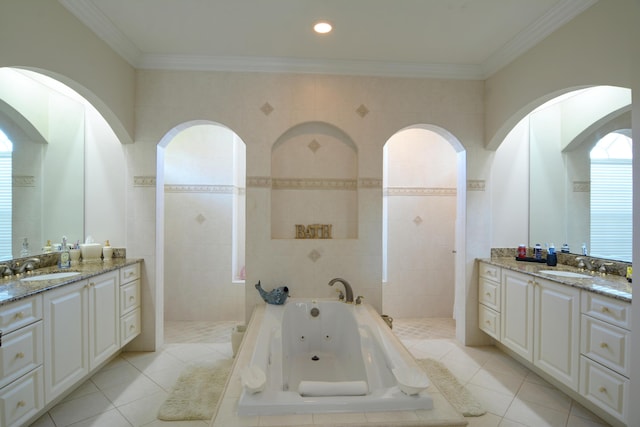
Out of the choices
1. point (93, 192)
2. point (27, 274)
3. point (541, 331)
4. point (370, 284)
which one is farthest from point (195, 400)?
point (541, 331)

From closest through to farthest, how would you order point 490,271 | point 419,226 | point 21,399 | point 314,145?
point 21,399 → point 490,271 → point 314,145 → point 419,226

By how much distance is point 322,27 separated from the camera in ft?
Result: 8.48

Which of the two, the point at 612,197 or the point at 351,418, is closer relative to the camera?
the point at 351,418

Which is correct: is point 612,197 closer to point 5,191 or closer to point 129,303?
point 129,303

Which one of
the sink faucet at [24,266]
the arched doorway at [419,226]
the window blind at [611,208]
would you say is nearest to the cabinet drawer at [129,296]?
the sink faucet at [24,266]

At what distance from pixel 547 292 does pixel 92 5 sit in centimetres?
394

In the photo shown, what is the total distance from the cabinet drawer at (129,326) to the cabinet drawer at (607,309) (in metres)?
3.52

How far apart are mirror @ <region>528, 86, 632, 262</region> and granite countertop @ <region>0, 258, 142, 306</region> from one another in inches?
159

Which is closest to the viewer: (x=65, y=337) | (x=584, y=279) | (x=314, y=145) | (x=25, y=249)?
(x=65, y=337)

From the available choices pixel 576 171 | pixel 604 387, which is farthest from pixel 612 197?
pixel 604 387

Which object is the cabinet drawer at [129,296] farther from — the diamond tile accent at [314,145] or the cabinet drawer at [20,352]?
the diamond tile accent at [314,145]

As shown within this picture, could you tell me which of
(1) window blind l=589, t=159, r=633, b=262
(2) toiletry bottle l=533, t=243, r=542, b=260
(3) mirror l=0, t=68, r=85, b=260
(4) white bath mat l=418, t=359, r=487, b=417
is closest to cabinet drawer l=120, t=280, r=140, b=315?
(3) mirror l=0, t=68, r=85, b=260

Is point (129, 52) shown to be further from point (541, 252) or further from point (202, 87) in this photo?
point (541, 252)

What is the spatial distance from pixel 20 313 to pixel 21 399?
1.53 ft
